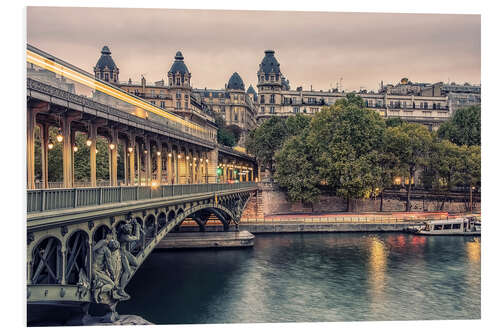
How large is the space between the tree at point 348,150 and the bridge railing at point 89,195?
29921mm

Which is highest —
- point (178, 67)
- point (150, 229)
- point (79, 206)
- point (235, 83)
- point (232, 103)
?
point (235, 83)

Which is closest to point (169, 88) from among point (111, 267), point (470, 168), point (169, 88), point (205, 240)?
point (169, 88)

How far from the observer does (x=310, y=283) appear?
91.3 ft

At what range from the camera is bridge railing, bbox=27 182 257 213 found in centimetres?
1210

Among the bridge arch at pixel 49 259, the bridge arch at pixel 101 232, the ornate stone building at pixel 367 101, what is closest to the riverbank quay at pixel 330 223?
the bridge arch at pixel 101 232

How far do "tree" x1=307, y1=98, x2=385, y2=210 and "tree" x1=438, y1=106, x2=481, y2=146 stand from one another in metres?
14.0

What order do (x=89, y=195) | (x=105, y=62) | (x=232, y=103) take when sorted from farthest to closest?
1. (x=232, y=103)
2. (x=105, y=62)
3. (x=89, y=195)

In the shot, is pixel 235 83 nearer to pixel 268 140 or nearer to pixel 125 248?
pixel 268 140

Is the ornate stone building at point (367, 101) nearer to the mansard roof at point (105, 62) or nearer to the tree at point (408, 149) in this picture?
the mansard roof at point (105, 62)

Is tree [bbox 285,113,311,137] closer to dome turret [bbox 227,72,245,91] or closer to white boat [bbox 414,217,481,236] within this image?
white boat [bbox 414,217,481,236]

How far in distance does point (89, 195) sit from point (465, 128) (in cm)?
5819

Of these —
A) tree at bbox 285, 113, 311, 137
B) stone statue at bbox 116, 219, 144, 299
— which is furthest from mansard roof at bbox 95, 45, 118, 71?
stone statue at bbox 116, 219, 144, 299
